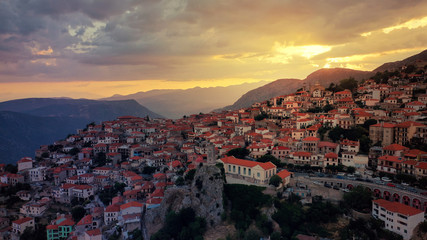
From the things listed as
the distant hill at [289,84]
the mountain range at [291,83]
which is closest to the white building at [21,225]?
the mountain range at [291,83]

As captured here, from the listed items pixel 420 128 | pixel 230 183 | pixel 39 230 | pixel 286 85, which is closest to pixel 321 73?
pixel 286 85

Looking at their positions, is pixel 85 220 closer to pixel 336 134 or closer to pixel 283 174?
pixel 283 174

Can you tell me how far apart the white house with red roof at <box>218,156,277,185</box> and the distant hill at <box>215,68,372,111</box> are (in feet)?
290

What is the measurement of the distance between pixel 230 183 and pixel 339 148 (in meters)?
14.3

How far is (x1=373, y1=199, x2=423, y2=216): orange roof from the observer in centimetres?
2408

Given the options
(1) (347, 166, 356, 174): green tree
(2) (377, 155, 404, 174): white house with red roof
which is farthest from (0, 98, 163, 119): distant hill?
(2) (377, 155, 404, 174): white house with red roof

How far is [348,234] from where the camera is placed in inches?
1007

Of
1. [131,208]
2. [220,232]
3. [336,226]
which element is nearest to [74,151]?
[131,208]

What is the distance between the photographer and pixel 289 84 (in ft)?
476

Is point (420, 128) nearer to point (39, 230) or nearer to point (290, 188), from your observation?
Answer: point (290, 188)

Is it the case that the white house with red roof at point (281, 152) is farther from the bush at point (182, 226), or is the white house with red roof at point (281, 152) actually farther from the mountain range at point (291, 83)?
the mountain range at point (291, 83)

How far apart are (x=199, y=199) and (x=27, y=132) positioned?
12579 centimetres

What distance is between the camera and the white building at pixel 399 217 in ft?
78.5

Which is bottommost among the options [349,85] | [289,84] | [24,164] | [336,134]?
[24,164]
